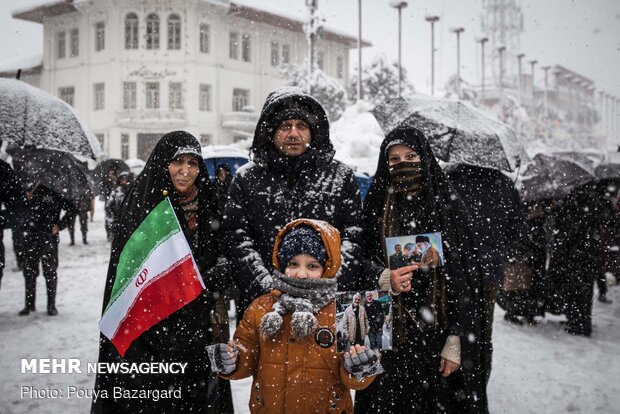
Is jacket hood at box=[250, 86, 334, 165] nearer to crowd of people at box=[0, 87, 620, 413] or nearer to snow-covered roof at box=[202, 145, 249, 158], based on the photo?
crowd of people at box=[0, 87, 620, 413]

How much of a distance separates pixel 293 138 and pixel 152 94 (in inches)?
1305

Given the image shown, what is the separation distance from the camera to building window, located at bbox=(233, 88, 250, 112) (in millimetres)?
35562

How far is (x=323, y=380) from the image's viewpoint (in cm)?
238

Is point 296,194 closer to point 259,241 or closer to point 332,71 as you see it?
point 259,241

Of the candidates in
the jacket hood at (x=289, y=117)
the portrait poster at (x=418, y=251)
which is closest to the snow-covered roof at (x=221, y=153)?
the jacket hood at (x=289, y=117)

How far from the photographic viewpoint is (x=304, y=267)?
240cm

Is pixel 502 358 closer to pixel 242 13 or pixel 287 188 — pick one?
pixel 287 188

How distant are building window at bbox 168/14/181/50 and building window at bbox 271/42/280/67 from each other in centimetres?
685

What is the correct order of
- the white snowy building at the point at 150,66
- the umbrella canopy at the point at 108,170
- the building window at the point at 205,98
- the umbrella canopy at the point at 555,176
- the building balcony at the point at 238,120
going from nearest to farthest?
the umbrella canopy at the point at 555,176 < the umbrella canopy at the point at 108,170 < the white snowy building at the point at 150,66 < the building balcony at the point at 238,120 < the building window at the point at 205,98

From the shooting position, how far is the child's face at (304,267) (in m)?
2.39

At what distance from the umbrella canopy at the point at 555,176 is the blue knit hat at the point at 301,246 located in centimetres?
524

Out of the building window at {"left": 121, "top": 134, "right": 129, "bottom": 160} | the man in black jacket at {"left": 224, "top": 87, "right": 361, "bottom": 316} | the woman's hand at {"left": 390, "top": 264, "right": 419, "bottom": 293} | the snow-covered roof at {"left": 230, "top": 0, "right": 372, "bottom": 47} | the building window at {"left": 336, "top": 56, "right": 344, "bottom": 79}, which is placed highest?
the snow-covered roof at {"left": 230, "top": 0, "right": 372, "bottom": 47}

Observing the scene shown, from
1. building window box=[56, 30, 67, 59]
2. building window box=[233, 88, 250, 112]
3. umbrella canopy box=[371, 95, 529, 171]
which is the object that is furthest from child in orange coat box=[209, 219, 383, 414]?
building window box=[56, 30, 67, 59]

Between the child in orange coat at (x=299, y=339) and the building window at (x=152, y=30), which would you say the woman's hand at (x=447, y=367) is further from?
the building window at (x=152, y=30)
